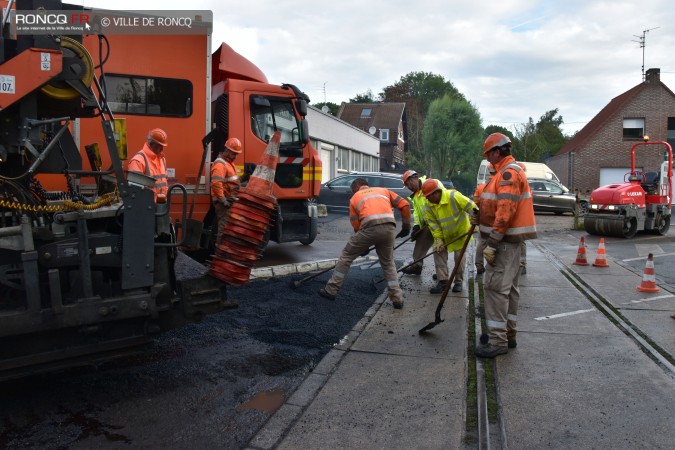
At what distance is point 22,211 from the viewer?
368cm

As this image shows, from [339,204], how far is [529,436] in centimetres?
1577

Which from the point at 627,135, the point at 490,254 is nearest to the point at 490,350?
the point at 490,254

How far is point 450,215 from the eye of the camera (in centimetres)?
732

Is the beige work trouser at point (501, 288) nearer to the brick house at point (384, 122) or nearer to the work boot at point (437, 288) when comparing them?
the work boot at point (437, 288)

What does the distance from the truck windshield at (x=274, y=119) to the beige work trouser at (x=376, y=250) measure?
3.05 m

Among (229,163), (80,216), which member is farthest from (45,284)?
(229,163)

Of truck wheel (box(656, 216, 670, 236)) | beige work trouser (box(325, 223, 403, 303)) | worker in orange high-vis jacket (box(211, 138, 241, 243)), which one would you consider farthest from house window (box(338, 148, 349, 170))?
beige work trouser (box(325, 223, 403, 303))

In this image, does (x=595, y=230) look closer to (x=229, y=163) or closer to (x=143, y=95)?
(x=229, y=163)

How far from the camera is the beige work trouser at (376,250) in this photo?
261 inches

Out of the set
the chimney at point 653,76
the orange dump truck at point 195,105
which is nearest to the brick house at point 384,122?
the chimney at point 653,76

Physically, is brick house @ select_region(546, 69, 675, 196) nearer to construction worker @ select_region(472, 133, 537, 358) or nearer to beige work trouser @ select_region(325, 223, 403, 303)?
beige work trouser @ select_region(325, 223, 403, 303)

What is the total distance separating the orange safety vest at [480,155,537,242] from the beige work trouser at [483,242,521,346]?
13cm

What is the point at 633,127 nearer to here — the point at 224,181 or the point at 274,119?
the point at 274,119

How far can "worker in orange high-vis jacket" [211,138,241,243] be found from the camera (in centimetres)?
774
